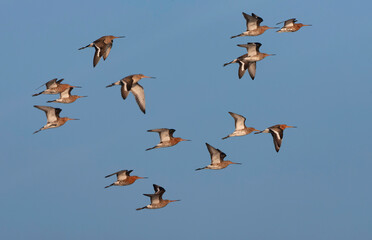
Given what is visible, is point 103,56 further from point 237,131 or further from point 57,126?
point 237,131

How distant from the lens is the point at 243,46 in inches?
1508

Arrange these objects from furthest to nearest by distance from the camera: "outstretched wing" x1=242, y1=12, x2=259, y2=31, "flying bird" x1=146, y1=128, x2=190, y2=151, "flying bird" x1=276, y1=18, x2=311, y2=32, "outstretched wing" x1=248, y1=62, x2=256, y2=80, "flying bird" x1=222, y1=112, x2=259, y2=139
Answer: "outstretched wing" x1=248, y1=62, x2=256, y2=80 < "flying bird" x1=276, y1=18, x2=311, y2=32 < "outstretched wing" x1=242, y1=12, x2=259, y2=31 < "flying bird" x1=222, y1=112, x2=259, y2=139 < "flying bird" x1=146, y1=128, x2=190, y2=151

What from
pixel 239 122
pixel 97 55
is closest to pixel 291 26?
pixel 239 122

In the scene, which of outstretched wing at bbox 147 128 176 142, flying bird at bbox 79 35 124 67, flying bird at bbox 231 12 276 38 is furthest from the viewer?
flying bird at bbox 231 12 276 38

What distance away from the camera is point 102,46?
126ft

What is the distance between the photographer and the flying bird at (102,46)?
3766 cm

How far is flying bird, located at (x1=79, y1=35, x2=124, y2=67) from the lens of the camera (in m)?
37.7

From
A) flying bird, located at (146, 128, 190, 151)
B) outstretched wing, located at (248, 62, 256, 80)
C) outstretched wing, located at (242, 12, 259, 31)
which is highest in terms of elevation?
outstretched wing, located at (242, 12, 259, 31)

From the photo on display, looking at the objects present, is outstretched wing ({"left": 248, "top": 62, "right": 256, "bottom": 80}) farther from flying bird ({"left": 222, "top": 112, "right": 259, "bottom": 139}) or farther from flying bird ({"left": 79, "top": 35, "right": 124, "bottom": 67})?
flying bird ({"left": 79, "top": 35, "right": 124, "bottom": 67})

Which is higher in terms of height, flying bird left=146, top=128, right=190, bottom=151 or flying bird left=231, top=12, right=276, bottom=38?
flying bird left=231, top=12, right=276, bottom=38

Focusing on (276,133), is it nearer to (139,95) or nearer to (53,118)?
(139,95)

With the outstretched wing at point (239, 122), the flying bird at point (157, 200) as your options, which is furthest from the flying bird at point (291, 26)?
the flying bird at point (157, 200)

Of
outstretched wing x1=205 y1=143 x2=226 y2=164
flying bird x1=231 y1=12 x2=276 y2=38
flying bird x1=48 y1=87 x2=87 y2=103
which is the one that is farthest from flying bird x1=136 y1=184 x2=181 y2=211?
flying bird x1=231 y1=12 x2=276 y2=38

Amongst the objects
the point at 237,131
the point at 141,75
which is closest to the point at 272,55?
the point at 237,131
